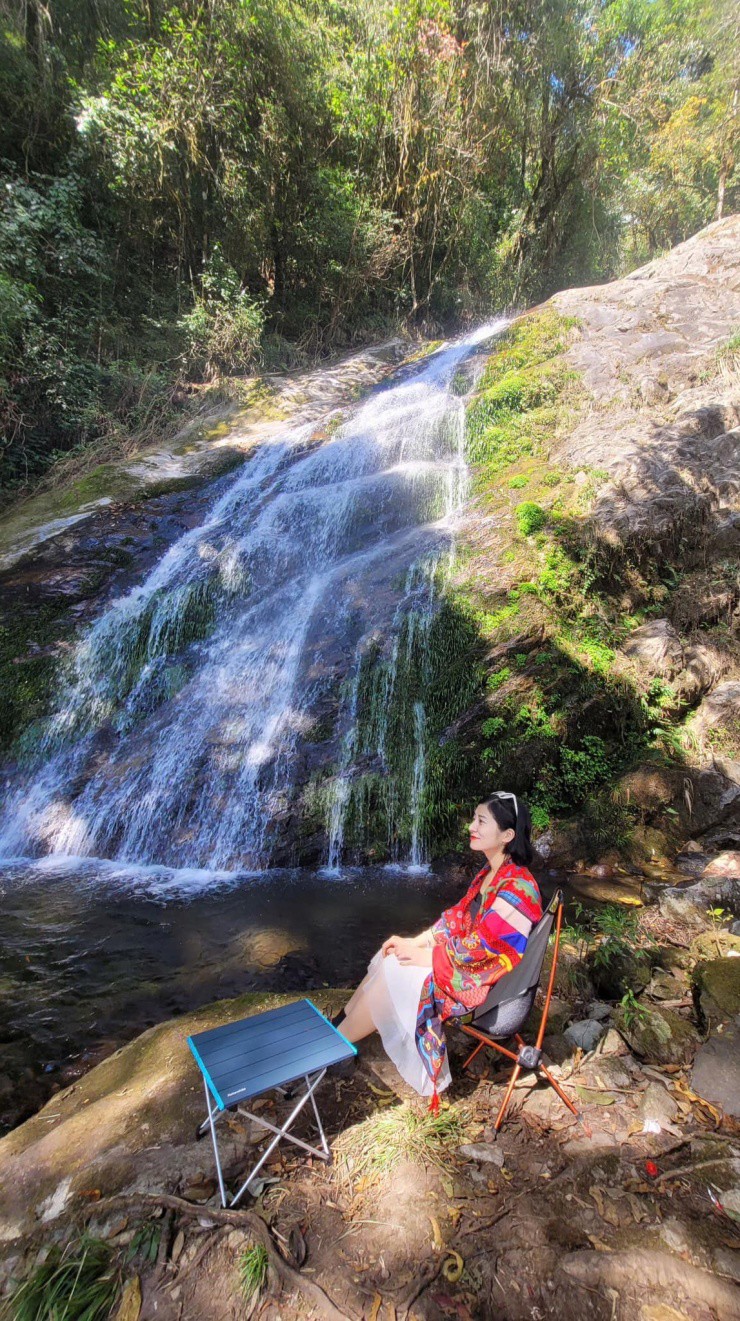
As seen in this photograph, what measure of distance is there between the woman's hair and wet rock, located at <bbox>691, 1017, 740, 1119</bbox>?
1266 mm

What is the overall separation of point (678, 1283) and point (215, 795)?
5572 millimetres

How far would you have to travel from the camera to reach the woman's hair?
8.50 ft

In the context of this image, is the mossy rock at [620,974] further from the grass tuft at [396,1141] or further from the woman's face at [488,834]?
the woman's face at [488,834]

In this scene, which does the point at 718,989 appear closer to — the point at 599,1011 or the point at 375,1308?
the point at 599,1011

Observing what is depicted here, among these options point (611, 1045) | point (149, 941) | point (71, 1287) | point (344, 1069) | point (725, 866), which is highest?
point (71, 1287)

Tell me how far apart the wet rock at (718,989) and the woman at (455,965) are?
1.34 m

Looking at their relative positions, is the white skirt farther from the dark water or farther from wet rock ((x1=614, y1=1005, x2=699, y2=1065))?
the dark water

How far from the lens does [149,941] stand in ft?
15.3

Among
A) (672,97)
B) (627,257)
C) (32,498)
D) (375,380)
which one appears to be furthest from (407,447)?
(627,257)

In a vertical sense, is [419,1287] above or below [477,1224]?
above

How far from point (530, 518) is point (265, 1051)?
24.5 ft

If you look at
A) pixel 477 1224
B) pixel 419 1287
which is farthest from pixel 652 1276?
pixel 419 1287

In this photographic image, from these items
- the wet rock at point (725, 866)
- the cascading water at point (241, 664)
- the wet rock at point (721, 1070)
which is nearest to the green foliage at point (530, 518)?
the cascading water at point (241, 664)

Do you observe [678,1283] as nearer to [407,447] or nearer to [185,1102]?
[185,1102]
